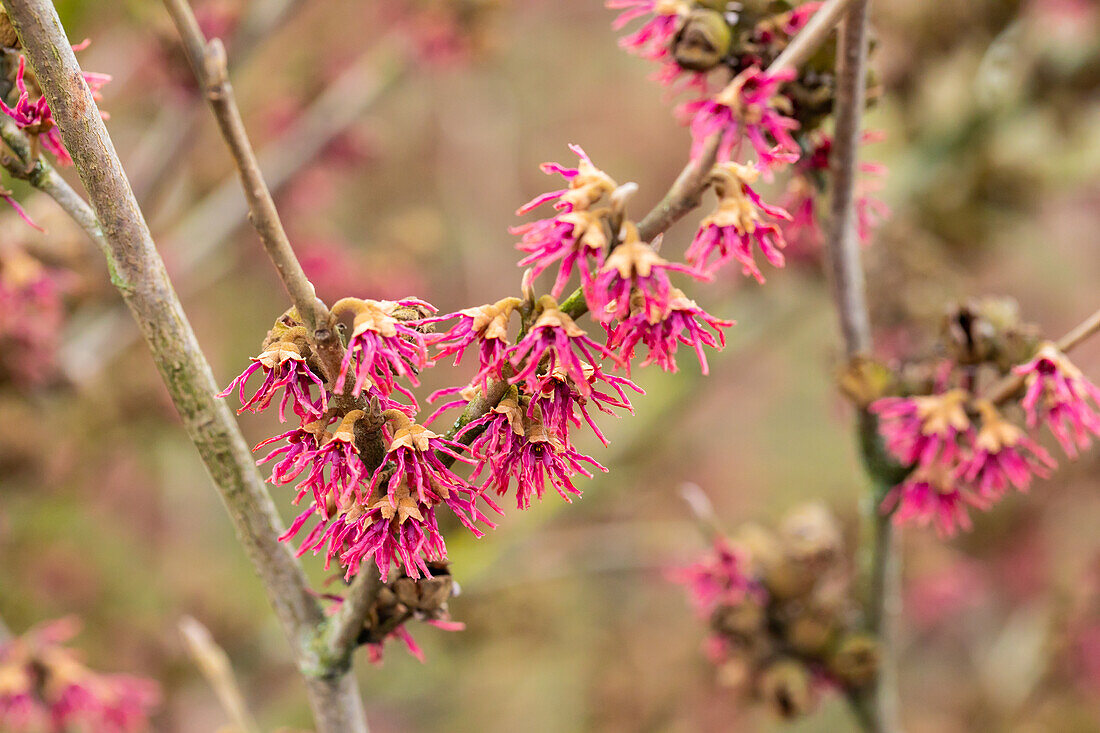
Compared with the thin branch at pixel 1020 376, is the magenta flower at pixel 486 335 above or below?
above

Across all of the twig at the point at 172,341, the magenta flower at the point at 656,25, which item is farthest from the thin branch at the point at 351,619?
the magenta flower at the point at 656,25

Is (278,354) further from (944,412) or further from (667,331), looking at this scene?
(944,412)

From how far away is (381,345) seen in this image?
27.5 inches

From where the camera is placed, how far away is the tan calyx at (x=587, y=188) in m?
0.69

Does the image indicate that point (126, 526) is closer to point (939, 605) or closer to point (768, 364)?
point (939, 605)

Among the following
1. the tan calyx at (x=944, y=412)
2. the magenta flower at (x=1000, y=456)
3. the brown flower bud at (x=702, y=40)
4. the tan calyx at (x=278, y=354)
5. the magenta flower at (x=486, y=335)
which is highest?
the brown flower bud at (x=702, y=40)

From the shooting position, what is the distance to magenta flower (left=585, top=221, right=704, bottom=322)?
66 cm

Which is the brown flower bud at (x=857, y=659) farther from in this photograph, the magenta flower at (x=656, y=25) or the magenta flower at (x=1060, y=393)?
the magenta flower at (x=656, y=25)

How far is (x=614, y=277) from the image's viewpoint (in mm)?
678

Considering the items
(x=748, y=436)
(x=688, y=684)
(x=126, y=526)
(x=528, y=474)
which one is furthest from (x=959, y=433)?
(x=748, y=436)

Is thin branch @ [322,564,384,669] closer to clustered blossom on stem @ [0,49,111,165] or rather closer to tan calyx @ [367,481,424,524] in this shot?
tan calyx @ [367,481,424,524]

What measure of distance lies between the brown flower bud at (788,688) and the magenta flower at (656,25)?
920 millimetres

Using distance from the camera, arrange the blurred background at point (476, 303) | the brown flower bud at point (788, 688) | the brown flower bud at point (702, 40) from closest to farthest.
→ the brown flower bud at point (702, 40)
the brown flower bud at point (788, 688)
the blurred background at point (476, 303)

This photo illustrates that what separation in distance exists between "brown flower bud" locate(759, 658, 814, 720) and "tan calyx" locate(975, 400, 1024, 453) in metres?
0.53
